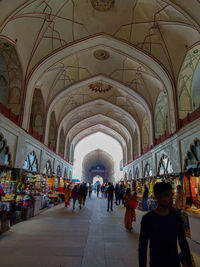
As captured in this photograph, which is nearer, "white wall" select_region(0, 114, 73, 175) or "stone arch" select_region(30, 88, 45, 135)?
"white wall" select_region(0, 114, 73, 175)

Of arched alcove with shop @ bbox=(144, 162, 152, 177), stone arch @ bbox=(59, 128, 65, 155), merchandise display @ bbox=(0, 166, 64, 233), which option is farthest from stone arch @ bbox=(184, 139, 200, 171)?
stone arch @ bbox=(59, 128, 65, 155)

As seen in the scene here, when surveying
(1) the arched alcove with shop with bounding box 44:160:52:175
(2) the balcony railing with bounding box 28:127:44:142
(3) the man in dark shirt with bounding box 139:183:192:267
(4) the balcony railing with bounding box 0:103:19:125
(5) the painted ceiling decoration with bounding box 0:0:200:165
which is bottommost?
(3) the man in dark shirt with bounding box 139:183:192:267

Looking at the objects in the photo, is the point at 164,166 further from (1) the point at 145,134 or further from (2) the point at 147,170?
(1) the point at 145,134

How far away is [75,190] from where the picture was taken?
9.61 m

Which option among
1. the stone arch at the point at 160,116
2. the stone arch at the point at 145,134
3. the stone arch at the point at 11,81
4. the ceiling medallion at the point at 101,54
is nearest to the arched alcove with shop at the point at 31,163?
the stone arch at the point at 11,81

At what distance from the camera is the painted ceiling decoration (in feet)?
26.3

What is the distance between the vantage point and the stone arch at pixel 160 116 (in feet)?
38.4

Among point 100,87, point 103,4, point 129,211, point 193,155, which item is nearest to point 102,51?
point 103,4

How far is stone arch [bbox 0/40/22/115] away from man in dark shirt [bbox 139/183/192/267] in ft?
27.9

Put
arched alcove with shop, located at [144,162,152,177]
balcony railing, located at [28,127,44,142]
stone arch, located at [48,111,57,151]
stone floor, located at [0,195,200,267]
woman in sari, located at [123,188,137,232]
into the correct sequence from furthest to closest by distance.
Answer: stone arch, located at [48,111,57,151], arched alcove with shop, located at [144,162,152,177], balcony railing, located at [28,127,44,142], woman in sari, located at [123,188,137,232], stone floor, located at [0,195,200,267]

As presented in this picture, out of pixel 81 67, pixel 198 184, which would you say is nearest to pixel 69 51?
pixel 81 67

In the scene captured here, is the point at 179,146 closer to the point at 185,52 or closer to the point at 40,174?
the point at 185,52

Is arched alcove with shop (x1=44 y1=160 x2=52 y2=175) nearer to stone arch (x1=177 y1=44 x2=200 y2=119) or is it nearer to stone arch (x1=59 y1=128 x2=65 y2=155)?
Answer: stone arch (x1=59 y1=128 x2=65 y2=155)

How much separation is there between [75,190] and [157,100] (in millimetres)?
7173
